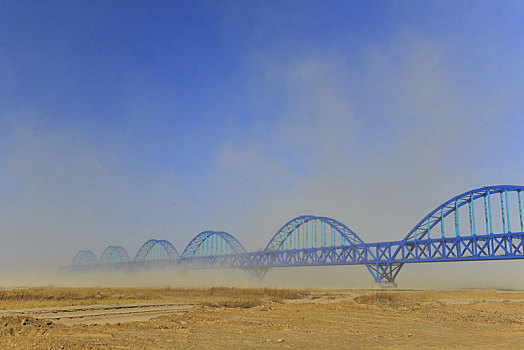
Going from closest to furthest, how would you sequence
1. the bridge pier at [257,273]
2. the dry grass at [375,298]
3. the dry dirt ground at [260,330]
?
the dry dirt ground at [260,330]
the dry grass at [375,298]
the bridge pier at [257,273]

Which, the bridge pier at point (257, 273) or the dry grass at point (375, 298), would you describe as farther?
the bridge pier at point (257, 273)

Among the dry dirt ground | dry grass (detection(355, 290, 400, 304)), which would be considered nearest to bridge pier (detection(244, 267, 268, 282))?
dry grass (detection(355, 290, 400, 304))

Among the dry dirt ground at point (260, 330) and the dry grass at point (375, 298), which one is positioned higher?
the dry dirt ground at point (260, 330)

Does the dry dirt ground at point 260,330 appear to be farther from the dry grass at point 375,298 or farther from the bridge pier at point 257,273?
the bridge pier at point 257,273

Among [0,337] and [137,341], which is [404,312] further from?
[0,337]

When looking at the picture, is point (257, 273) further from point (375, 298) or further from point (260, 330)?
point (260, 330)

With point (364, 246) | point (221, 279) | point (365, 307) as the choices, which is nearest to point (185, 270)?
point (221, 279)

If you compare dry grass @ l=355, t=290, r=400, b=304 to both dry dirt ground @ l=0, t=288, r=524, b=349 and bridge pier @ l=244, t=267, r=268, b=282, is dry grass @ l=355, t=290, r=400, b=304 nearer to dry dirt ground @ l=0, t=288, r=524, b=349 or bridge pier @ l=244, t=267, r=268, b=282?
dry dirt ground @ l=0, t=288, r=524, b=349

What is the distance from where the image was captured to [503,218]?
83.6m

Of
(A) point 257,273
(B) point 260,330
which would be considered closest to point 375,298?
(B) point 260,330

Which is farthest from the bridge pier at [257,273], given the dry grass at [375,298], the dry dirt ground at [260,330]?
the dry dirt ground at [260,330]

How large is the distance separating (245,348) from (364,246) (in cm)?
9654

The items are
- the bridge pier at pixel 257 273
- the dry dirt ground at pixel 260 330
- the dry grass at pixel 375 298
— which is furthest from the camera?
the bridge pier at pixel 257 273

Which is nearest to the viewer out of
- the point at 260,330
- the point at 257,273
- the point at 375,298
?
the point at 260,330
